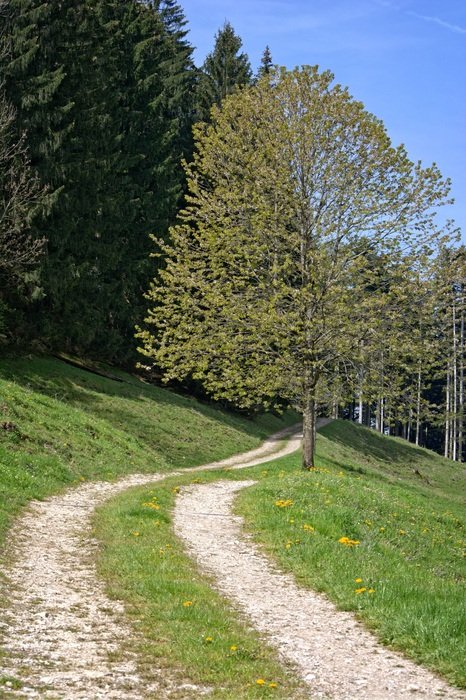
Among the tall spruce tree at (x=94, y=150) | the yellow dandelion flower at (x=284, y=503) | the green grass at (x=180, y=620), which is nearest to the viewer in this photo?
the green grass at (x=180, y=620)

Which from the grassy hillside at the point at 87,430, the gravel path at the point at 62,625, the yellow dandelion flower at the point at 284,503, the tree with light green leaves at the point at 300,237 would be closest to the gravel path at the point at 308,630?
the yellow dandelion flower at the point at 284,503

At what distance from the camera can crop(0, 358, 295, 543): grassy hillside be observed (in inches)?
640

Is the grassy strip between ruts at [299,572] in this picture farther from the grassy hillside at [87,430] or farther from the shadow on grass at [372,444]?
the shadow on grass at [372,444]

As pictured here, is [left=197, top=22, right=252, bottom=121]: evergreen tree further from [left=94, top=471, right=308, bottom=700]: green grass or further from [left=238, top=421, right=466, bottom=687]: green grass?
[left=94, top=471, right=308, bottom=700]: green grass

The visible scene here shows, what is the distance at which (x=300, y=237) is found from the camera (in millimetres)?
21031

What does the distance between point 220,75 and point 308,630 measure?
50.7 meters

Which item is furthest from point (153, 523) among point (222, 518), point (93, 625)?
point (93, 625)

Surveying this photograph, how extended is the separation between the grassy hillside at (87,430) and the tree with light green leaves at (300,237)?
3.78 m

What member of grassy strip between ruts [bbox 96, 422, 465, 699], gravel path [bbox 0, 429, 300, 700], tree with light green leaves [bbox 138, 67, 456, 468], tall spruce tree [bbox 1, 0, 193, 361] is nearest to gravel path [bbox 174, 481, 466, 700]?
grassy strip between ruts [bbox 96, 422, 465, 699]

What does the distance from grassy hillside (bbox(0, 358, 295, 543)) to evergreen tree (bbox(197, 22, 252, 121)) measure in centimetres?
2524

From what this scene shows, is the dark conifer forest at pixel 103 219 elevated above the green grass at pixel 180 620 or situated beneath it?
elevated above

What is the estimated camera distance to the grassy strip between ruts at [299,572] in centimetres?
614

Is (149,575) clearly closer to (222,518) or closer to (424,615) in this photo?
(424,615)

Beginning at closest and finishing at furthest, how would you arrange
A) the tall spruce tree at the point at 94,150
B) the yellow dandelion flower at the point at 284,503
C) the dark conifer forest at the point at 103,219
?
the yellow dandelion flower at the point at 284,503, the dark conifer forest at the point at 103,219, the tall spruce tree at the point at 94,150
